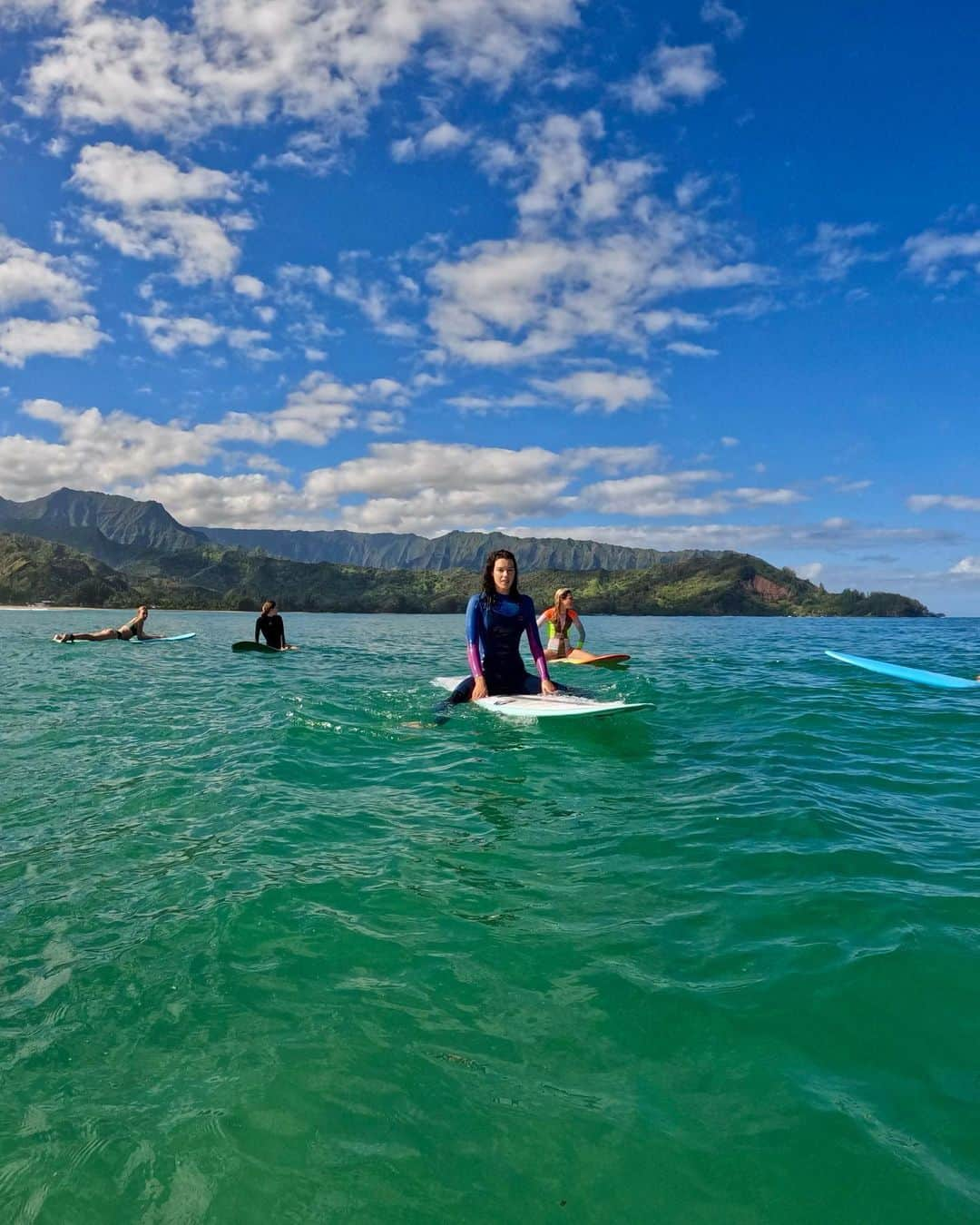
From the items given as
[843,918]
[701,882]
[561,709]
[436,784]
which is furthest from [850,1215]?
[561,709]

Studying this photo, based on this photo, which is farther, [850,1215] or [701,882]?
[701,882]

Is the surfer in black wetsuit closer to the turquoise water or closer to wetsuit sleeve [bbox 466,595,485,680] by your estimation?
wetsuit sleeve [bbox 466,595,485,680]

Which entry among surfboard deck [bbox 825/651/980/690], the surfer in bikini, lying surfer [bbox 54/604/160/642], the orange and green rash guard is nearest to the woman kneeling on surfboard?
the surfer in bikini

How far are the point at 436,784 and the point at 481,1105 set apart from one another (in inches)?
228

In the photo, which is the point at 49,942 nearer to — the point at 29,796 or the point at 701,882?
the point at 29,796

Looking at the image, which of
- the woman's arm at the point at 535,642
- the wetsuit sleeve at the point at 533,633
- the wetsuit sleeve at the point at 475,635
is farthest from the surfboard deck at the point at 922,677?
the wetsuit sleeve at the point at 475,635

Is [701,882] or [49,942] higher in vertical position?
[701,882]

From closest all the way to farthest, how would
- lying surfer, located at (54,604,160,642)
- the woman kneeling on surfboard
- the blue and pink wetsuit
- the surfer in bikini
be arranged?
the woman kneeling on surfboard, the blue and pink wetsuit, the surfer in bikini, lying surfer, located at (54,604,160,642)

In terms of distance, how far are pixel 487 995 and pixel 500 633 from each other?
9.56 m

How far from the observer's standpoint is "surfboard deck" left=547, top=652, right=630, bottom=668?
22.7 metres

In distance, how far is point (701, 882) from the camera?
228 inches

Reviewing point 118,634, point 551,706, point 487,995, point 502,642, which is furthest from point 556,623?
point 118,634

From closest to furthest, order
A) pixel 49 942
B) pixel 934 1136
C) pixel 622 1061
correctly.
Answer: pixel 934 1136, pixel 622 1061, pixel 49 942

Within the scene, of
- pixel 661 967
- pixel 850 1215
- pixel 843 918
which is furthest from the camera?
pixel 843 918
